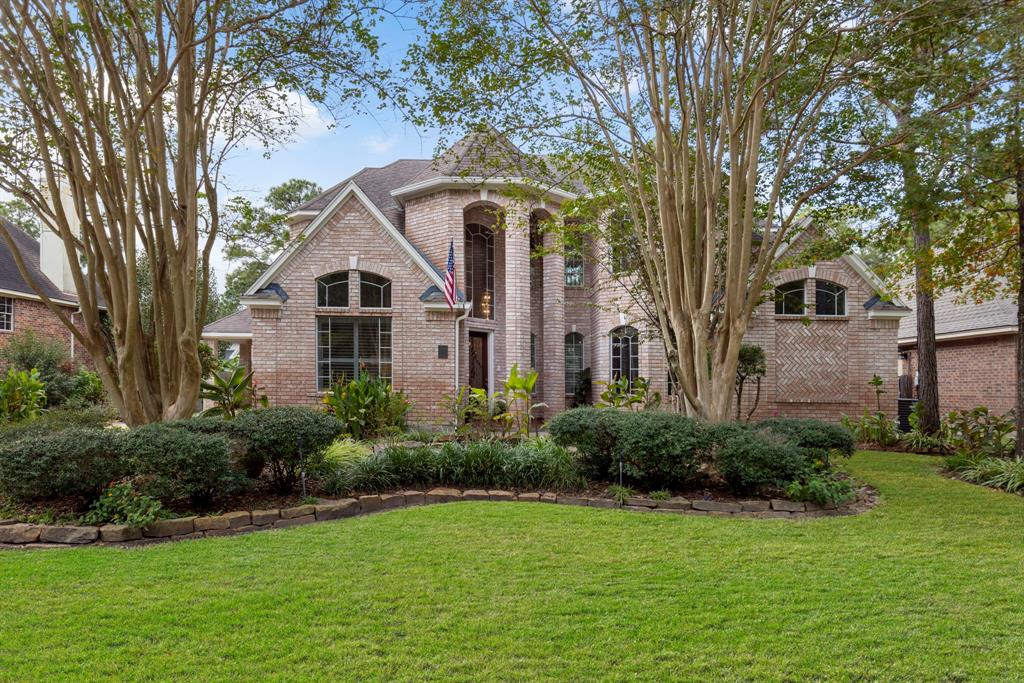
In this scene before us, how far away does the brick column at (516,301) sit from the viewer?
50.8 ft

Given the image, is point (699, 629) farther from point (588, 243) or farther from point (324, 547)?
point (588, 243)

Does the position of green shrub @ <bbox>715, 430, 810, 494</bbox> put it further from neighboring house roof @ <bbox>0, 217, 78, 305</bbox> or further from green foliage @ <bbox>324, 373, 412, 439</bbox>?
neighboring house roof @ <bbox>0, 217, 78, 305</bbox>

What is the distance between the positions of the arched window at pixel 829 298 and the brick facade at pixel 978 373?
4413 mm

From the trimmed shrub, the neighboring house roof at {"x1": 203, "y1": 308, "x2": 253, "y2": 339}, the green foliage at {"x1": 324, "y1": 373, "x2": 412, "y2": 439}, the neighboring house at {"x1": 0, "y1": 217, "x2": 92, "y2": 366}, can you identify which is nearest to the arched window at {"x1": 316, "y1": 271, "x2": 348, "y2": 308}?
the green foliage at {"x1": 324, "y1": 373, "x2": 412, "y2": 439}

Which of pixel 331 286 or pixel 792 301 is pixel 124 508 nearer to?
pixel 331 286

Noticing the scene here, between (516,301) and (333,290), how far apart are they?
183 inches

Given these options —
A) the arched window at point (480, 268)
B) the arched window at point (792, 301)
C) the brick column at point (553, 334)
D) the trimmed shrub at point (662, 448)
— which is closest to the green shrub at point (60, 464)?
the trimmed shrub at point (662, 448)

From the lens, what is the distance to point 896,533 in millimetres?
5730

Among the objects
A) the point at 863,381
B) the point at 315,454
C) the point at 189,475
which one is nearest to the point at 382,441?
the point at 315,454

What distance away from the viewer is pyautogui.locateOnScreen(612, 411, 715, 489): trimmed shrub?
6961 mm

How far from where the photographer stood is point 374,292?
14375 millimetres

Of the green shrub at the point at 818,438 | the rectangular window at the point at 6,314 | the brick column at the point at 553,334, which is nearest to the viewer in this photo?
the green shrub at the point at 818,438

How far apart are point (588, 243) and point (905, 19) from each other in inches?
358

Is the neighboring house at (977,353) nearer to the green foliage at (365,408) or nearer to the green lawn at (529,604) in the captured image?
the green lawn at (529,604)
